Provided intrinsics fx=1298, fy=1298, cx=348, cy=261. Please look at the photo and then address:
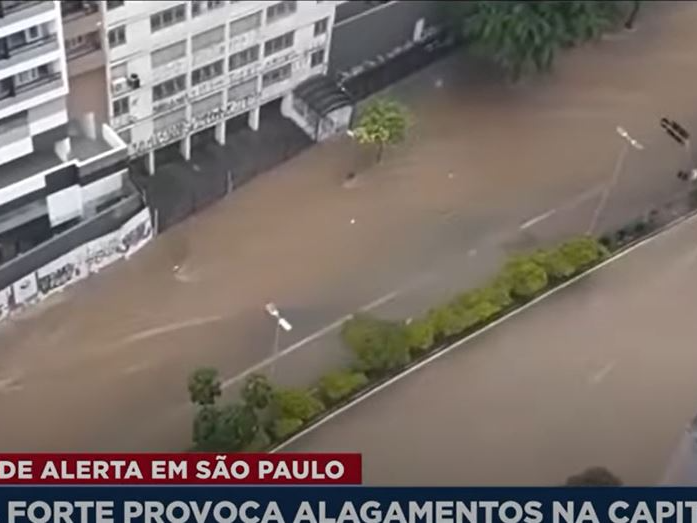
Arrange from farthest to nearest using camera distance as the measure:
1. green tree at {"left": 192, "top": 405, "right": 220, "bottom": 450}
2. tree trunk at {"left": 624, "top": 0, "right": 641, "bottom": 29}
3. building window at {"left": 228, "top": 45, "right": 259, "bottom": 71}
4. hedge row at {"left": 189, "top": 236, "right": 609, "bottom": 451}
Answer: tree trunk at {"left": 624, "top": 0, "right": 641, "bottom": 29} < building window at {"left": 228, "top": 45, "right": 259, "bottom": 71} < hedge row at {"left": 189, "top": 236, "right": 609, "bottom": 451} < green tree at {"left": 192, "top": 405, "right": 220, "bottom": 450}

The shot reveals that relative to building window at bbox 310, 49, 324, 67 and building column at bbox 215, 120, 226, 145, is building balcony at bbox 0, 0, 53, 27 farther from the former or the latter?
building window at bbox 310, 49, 324, 67

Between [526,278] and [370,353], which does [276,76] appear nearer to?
[526,278]

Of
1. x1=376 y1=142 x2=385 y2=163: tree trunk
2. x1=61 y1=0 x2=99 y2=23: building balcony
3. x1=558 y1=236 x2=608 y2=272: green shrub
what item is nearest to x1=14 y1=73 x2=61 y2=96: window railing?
x1=61 y1=0 x2=99 y2=23: building balcony

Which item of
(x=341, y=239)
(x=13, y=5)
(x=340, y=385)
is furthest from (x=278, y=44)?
(x=340, y=385)

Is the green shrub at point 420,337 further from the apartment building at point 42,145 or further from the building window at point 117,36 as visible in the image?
the building window at point 117,36

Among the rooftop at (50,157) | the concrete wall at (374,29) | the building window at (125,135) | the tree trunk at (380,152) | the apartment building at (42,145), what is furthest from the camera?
the concrete wall at (374,29)

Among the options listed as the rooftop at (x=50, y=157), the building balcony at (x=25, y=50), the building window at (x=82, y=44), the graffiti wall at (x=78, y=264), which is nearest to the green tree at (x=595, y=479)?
the graffiti wall at (x=78, y=264)

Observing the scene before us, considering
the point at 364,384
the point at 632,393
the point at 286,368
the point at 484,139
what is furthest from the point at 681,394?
the point at 484,139
